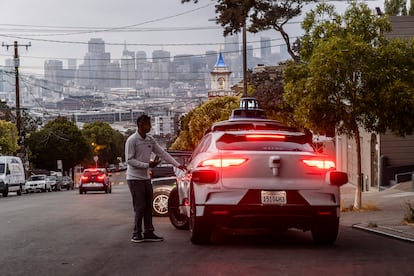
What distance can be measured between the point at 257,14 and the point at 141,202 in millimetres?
23662

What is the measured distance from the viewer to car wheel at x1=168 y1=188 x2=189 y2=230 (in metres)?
14.9

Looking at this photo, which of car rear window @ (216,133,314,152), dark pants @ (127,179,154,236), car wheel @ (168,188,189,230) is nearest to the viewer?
car rear window @ (216,133,314,152)

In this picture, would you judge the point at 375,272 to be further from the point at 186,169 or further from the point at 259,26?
the point at 259,26

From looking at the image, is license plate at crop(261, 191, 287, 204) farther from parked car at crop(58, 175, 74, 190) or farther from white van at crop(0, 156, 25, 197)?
parked car at crop(58, 175, 74, 190)

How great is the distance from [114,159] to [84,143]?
1648 inches

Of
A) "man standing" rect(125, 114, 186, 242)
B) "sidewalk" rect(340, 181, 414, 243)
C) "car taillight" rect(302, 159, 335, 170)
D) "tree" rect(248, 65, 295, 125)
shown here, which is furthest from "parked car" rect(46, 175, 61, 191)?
"car taillight" rect(302, 159, 335, 170)

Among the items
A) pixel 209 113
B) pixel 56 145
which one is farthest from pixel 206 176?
pixel 56 145

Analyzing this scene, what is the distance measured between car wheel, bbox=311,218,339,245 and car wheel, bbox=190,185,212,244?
1534mm

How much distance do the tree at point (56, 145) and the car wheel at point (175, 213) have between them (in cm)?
7887

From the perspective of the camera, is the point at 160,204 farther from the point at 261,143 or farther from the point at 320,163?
the point at 320,163

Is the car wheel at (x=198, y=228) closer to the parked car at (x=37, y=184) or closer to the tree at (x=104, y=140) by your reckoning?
the parked car at (x=37, y=184)

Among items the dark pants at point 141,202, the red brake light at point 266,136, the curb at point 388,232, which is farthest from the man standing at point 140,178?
the curb at point 388,232

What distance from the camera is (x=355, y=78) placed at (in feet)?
67.9

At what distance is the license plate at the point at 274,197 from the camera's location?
11633mm
